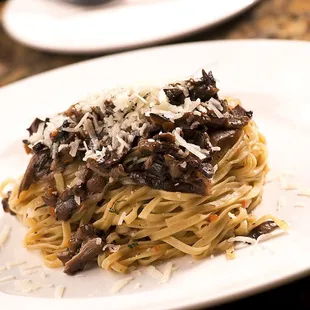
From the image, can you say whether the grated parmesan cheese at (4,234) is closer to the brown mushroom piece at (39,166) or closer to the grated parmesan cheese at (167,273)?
the brown mushroom piece at (39,166)

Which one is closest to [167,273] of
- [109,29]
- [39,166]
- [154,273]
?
[154,273]

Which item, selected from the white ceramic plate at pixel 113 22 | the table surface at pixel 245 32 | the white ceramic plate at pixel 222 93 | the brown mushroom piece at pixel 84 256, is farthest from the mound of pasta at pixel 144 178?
the table surface at pixel 245 32

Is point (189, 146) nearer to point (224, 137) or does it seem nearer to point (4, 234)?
point (224, 137)

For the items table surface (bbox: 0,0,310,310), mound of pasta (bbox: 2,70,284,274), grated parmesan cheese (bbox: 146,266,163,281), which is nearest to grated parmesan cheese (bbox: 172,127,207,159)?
mound of pasta (bbox: 2,70,284,274)

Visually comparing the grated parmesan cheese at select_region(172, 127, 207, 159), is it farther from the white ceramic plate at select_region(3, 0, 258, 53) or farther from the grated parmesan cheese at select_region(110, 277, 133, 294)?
the white ceramic plate at select_region(3, 0, 258, 53)

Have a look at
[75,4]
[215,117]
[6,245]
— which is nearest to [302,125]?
[215,117]

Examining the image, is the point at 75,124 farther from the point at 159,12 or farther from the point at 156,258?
the point at 159,12
